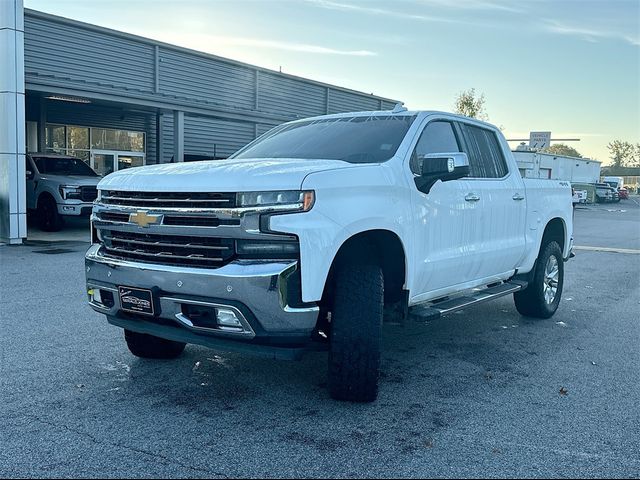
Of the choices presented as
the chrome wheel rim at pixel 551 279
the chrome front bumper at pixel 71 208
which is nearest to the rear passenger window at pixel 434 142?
the chrome wheel rim at pixel 551 279

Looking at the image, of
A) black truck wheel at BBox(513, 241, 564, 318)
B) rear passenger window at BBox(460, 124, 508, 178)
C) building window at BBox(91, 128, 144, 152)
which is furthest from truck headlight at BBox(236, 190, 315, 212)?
building window at BBox(91, 128, 144, 152)

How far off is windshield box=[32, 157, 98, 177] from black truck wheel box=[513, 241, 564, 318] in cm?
1242

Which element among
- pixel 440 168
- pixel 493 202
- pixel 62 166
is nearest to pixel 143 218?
pixel 440 168

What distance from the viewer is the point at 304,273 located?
12.4 ft

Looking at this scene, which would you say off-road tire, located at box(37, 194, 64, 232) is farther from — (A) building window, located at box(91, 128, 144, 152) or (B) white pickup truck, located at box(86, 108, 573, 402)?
(B) white pickup truck, located at box(86, 108, 573, 402)

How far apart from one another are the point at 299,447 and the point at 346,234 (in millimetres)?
1259

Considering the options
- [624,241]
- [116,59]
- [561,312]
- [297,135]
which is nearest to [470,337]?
[561,312]

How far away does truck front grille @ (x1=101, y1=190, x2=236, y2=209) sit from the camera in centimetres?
384

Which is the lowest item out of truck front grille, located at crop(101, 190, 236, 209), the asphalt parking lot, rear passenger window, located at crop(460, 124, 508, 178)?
the asphalt parking lot

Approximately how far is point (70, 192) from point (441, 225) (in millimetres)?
12319

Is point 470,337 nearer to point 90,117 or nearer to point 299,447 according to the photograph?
point 299,447

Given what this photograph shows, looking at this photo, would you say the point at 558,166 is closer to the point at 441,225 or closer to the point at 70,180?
the point at 70,180

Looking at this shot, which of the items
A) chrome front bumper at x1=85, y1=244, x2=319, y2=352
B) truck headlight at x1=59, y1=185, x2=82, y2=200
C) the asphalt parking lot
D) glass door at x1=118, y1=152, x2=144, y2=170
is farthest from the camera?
glass door at x1=118, y1=152, x2=144, y2=170

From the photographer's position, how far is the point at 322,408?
416 centimetres
